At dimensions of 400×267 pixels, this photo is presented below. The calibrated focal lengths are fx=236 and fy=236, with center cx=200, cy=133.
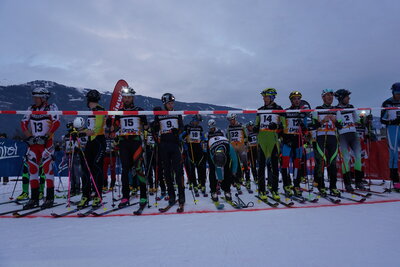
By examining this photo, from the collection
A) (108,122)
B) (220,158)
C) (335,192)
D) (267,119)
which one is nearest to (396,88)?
(335,192)

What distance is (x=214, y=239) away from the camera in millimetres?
3111

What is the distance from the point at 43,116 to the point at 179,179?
3663 millimetres

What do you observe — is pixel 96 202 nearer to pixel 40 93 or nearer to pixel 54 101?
pixel 40 93

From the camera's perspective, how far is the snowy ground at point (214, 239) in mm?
2465

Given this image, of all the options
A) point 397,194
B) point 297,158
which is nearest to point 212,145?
point 297,158

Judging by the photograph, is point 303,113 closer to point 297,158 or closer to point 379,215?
point 297,158

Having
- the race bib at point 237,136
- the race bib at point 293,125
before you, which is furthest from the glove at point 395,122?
the race bib at point 237,136

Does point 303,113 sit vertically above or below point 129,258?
above

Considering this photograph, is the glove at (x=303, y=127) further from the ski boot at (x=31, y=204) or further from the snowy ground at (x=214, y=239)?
the ski boot at (x=31, y=204)

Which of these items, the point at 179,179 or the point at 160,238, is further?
the point at 179,179

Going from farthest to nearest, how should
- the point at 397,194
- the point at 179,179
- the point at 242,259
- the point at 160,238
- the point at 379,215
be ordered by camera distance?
the point at 397,194 → the point at 179,179 → the point at 379,215 → the point at 160,238 → the point at 242,259

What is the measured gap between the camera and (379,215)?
4.10 metres

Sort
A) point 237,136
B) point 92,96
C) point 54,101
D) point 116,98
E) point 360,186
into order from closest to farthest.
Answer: point 92,96 < point 360,186 < point 237,136 < point 116,98 < point 54,101

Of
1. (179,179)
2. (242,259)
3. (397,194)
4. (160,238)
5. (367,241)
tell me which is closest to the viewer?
(242,259)
